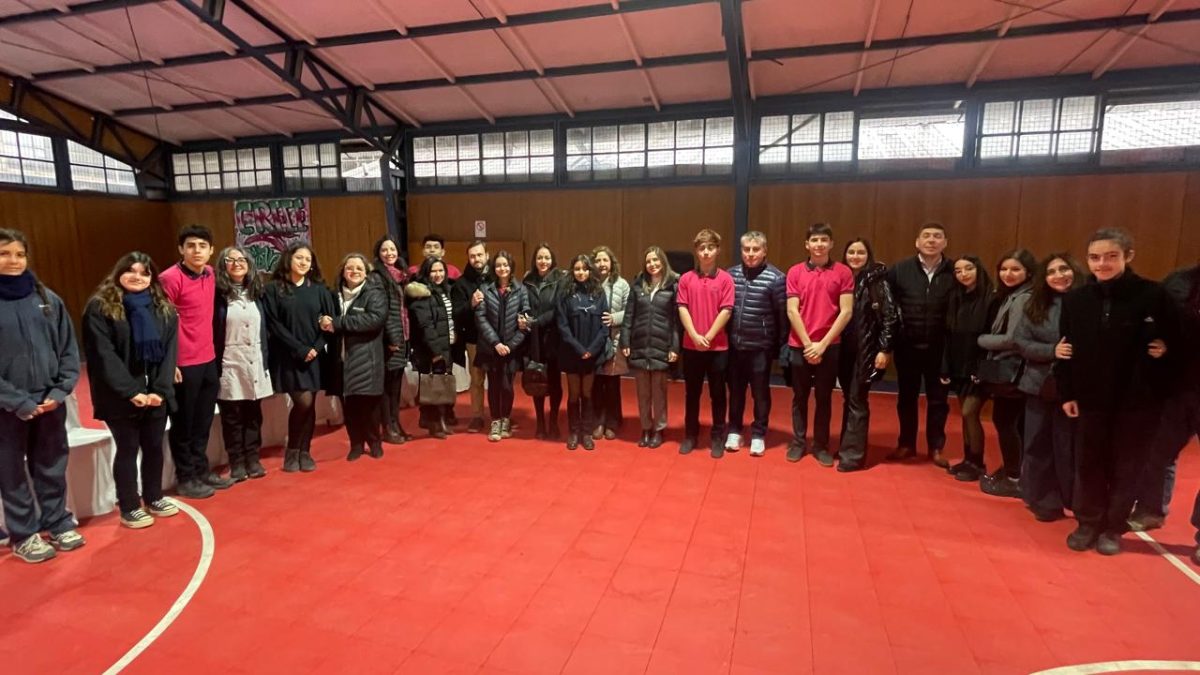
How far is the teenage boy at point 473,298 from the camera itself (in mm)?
4855

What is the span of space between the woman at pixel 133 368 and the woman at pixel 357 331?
98 centimetres

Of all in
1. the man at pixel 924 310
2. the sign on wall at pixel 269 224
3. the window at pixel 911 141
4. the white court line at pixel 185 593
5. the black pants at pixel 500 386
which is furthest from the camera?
the sign on wall at pixel 269 224

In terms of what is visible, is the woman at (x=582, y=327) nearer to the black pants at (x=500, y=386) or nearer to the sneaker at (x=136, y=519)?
the black pants at (x=500, y=386)

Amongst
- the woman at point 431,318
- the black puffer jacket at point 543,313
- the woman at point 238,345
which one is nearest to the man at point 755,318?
the black puffer jacket at point 543,313

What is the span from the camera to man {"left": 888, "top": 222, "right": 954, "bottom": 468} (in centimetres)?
396

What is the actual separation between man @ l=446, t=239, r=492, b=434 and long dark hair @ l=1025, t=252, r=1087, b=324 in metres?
3.68

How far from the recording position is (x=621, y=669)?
2.21 metres

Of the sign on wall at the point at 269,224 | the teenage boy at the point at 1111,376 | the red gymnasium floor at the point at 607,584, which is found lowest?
the red gymnasium floor at the point at 607,584

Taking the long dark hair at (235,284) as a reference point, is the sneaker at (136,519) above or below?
below

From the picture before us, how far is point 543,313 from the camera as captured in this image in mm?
4797

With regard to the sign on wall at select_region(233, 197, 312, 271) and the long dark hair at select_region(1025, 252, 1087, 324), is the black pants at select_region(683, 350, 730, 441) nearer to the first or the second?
the long dark hair at select_region(1025, 252, 1087, 324)

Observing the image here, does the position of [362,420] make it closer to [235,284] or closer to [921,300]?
[235,284]

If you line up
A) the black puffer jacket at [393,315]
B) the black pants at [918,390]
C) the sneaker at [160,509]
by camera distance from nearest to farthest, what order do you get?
the sneaker at [160,509]
the black pants at [918,390]
the black puffer jacket at [393,315]

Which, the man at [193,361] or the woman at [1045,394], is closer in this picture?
the woman at [1045,394]
